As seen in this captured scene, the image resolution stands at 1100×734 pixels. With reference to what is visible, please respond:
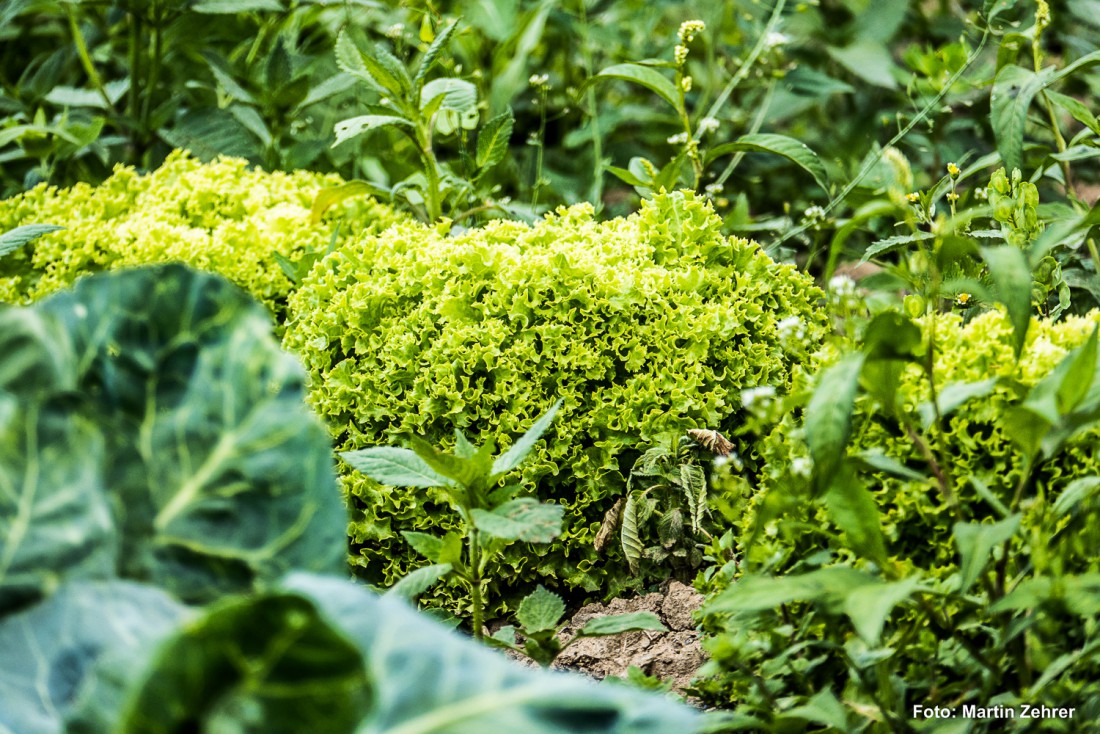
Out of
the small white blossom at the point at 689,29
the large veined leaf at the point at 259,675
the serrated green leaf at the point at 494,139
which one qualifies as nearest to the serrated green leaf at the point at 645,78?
the small white blossom at the point at 689,29

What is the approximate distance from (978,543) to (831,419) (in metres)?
0.29

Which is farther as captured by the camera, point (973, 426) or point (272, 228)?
point (272, 228)

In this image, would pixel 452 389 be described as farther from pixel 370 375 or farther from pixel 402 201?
pixel 402 201

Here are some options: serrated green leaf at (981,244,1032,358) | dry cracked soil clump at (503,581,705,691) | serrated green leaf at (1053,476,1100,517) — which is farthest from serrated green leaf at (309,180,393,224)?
serrated green leaf at (1053,476,1100,517)

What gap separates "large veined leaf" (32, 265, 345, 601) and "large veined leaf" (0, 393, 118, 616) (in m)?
0.03

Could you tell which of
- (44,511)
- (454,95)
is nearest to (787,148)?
(454,95)

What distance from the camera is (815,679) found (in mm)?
1918

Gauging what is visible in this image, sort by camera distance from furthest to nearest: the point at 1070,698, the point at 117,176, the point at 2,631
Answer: the point at 117,176, the point at 1070,698, the point at 2,631

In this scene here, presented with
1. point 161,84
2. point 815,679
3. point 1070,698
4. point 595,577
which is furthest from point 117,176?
point 1070,698

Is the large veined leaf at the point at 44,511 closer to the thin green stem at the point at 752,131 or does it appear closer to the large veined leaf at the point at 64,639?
the large veined leaf at the point at 64,639

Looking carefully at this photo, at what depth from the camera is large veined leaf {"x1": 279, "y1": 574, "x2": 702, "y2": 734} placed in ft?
3.35

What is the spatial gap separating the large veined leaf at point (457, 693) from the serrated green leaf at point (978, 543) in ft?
2.19

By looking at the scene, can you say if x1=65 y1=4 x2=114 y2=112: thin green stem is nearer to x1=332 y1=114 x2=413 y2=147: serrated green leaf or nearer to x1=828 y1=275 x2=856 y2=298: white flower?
x1=332 y1=114 x2=413 y2=147: serrated green leaf

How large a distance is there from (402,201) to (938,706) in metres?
2.16
